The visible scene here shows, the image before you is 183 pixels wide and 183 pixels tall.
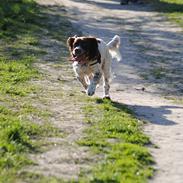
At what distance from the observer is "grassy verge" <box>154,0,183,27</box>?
26.4 meters

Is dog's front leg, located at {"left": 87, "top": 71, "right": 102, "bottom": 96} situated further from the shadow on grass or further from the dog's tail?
the shadow on grass

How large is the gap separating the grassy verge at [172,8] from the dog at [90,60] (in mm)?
14163

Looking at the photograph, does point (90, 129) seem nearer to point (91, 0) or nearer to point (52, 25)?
point (52, 25)

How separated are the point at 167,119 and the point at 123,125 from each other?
48.0 inches

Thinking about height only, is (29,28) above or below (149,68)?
below

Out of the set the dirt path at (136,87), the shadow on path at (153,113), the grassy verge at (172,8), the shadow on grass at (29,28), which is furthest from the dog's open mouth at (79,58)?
the grassy verge at (172,8)

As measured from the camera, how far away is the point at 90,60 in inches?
401

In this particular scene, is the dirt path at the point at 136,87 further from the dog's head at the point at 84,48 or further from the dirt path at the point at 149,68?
the dog's head at the point at 84,48

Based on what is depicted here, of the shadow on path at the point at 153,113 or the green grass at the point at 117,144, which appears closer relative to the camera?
the green grass at the point at 117,144

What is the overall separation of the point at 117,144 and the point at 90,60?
3.00 meters

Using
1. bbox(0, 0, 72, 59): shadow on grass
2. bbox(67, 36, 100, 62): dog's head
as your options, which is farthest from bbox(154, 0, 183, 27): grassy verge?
bbox(67, 36, 100, 62): dog's head

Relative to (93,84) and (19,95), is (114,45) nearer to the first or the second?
(93,84)

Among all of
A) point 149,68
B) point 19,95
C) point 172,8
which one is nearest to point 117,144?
point 19,95

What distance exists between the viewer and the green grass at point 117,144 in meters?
6.29
